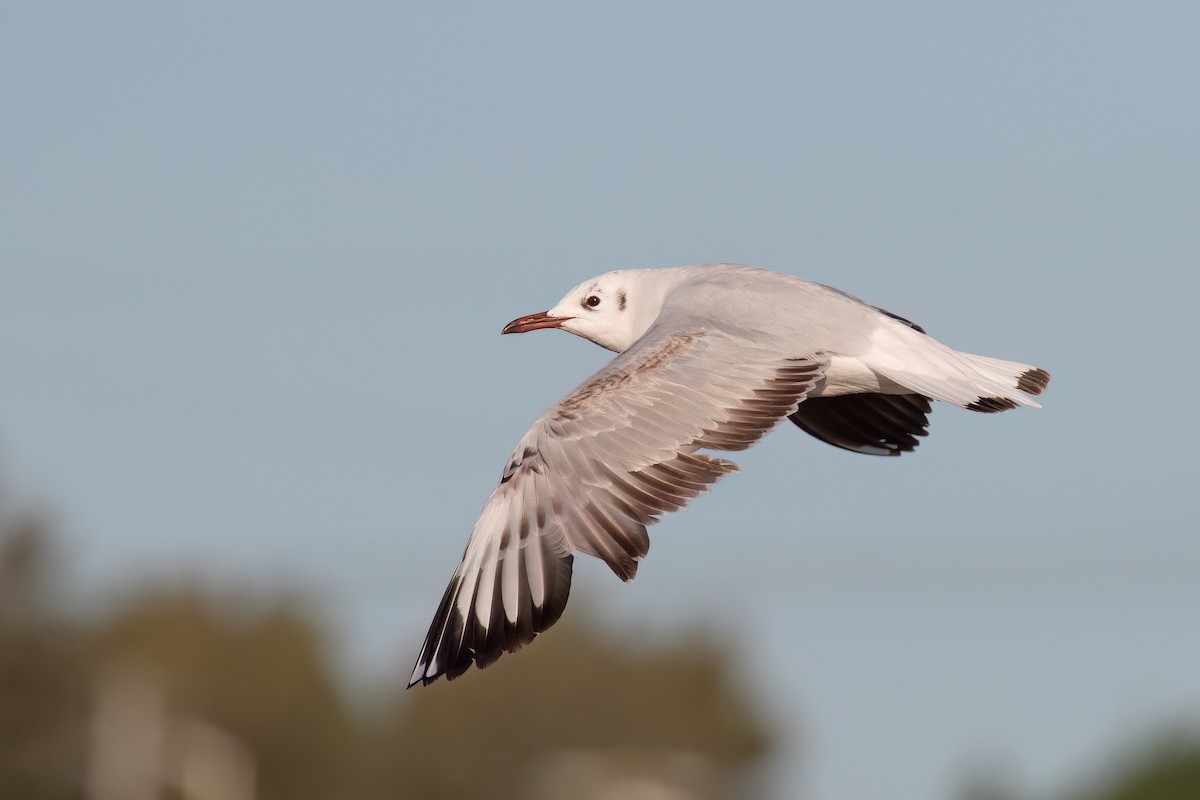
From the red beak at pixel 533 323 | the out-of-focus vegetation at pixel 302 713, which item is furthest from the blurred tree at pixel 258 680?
the red beak at pixel 533 323

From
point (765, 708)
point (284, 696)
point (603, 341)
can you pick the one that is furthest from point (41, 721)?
point (603, 341)

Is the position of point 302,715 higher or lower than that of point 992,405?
lower

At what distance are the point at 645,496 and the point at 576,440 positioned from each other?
427 mm

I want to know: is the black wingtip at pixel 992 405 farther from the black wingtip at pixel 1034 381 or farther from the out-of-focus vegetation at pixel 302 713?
the out-of-focus vegetation at pixel 302 713

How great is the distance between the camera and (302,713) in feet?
181

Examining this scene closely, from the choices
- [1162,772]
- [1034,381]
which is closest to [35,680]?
[1162,772]

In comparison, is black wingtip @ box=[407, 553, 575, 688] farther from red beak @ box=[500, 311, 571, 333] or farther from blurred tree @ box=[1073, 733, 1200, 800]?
blurred tree @ box=[1073, 733, 1200, 800]

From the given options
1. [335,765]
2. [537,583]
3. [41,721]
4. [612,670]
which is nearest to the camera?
[537,583]

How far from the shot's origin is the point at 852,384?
12.2 meters

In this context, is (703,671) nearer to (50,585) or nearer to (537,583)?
(50,585)

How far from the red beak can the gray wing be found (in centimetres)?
274

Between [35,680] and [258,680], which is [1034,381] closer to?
[35,680]

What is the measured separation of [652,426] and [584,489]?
0.46 metres

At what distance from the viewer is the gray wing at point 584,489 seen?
416 inches
